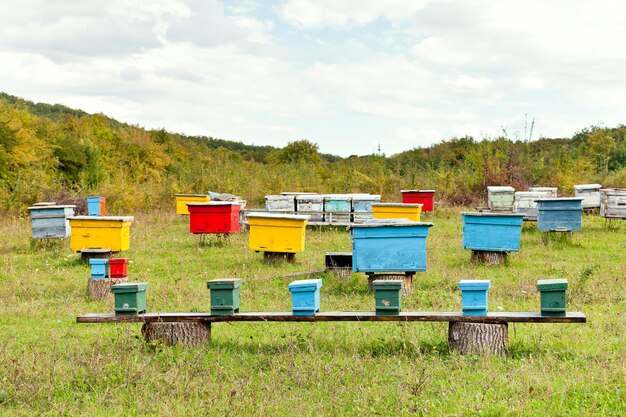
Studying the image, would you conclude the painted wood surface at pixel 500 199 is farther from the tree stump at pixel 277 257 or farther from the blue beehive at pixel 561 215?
the tree stump at pixel 277 257

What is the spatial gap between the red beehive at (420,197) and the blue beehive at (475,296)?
15.4m

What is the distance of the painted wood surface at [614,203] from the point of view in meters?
17.6

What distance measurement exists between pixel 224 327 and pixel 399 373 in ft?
10.0

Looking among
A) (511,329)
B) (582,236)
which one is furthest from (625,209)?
(511,329)

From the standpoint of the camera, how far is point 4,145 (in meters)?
29.4

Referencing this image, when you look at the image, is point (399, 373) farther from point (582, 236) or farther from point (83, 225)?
point (582, 236)

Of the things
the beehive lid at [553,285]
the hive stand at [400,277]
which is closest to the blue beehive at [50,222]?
the hive stand at [400,277]

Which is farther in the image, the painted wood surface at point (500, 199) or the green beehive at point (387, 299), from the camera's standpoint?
the painted wood surface at point (500, 199)

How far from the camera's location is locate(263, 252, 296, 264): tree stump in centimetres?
1347

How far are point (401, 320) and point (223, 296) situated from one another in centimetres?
186

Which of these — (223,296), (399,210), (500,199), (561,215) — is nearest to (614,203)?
(500,199)

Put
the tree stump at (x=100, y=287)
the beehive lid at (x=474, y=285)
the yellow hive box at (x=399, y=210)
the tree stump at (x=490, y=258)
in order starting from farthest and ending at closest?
the yellow hive box at (x=399, y=210) < the tree stump at (x=490, y=258) < the tree stump at (x=100, y=287) < the beehive lid at (x=474, y=285)

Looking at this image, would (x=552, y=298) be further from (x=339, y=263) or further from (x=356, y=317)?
(x=339, y=263)

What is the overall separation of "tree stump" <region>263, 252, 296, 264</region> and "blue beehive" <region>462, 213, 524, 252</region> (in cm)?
343
